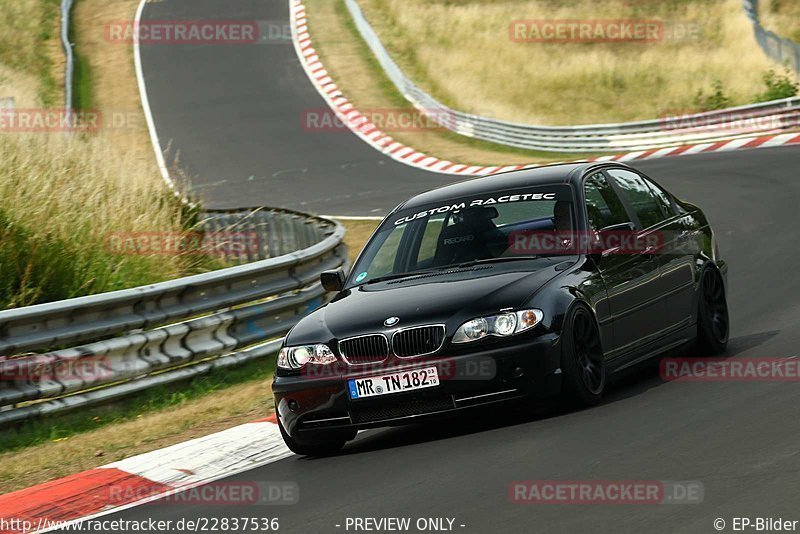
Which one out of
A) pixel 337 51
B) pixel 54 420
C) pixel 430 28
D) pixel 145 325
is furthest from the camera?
pixel 430 28

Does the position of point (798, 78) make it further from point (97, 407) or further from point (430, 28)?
point (97, 407)

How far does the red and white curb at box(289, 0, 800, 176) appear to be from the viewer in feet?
86.0

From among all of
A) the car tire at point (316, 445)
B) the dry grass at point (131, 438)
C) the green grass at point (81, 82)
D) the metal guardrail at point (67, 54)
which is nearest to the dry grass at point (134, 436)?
the dry grass at point (131, 438)

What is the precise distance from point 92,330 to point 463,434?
3.39 m

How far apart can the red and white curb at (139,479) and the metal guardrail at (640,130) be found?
72.1 ft

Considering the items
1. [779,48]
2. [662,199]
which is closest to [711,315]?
[662,199]

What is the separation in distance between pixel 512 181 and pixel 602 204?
2.01 ft

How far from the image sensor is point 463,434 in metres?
7.43

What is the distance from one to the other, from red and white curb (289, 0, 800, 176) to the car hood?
51.3ft

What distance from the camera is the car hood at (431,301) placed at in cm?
716

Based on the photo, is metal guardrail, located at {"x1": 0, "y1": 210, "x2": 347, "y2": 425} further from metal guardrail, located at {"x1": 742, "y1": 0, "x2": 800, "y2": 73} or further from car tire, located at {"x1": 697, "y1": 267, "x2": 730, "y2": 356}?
metal guardrail, located at {"x1": 742, "y1": 0, "x2": 800, "y2": 73}

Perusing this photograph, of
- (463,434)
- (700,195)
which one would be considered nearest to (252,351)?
(463,434)

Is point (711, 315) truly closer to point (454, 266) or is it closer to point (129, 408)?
point (454, 266)

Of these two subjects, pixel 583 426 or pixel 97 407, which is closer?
pixel 583 426
